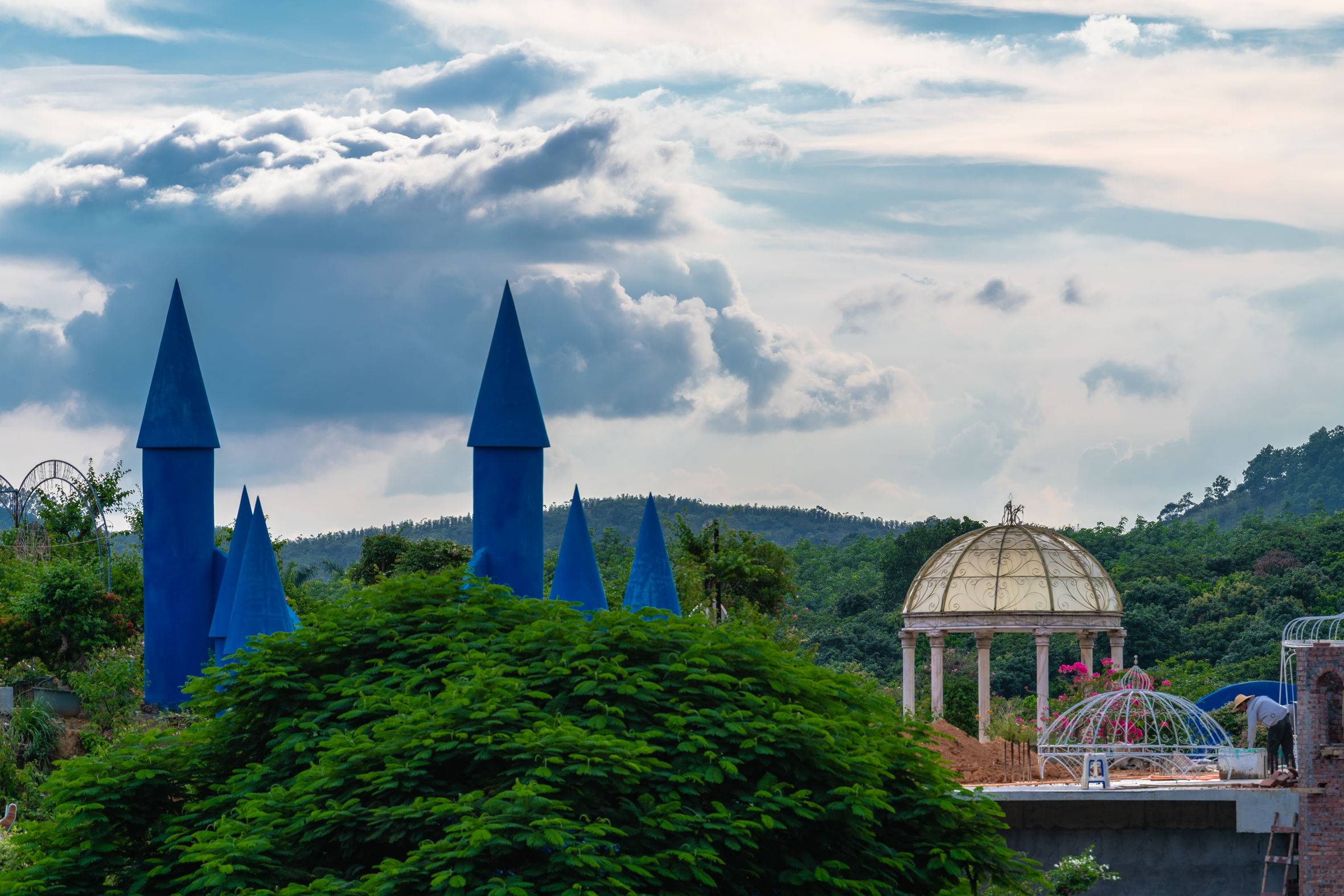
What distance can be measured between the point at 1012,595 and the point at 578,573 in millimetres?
13091

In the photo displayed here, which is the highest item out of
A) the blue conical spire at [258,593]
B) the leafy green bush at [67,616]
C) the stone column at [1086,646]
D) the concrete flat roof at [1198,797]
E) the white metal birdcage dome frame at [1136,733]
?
the blue conical spire at [258,593]

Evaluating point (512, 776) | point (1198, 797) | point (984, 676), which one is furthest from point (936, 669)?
point (512, 776)

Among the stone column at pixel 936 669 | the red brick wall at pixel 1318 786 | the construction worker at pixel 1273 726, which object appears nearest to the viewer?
the red brick wall at pixel 1318 786

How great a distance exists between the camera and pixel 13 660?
1442 inches

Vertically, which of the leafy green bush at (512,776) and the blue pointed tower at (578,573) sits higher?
the blue pointed tower at (578,573)

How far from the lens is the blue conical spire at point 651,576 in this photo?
26.0 meters

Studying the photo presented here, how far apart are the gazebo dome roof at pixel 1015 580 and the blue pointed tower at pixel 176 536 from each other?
1602 cm

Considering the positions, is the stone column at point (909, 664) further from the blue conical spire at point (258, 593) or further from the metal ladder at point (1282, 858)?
the blue conical spire at point (258, 593)

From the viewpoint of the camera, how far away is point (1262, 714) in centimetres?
3122

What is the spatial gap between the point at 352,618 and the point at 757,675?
5146mm

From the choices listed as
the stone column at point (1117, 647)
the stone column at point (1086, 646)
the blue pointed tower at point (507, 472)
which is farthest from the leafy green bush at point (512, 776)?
the stone column at point (1086, 646)

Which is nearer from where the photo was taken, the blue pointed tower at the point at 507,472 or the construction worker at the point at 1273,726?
the blue pointed tower at the point at 507,472

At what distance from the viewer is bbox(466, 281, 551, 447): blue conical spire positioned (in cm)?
2534

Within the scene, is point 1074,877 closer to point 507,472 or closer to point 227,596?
point 507,472
